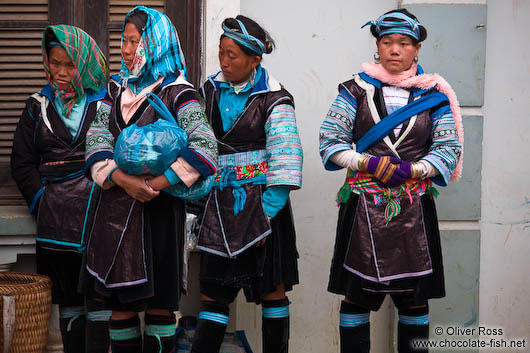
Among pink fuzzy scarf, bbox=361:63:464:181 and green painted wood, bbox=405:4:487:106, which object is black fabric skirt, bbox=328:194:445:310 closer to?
pink fuzzy scarf, bbox=361:63:464:181

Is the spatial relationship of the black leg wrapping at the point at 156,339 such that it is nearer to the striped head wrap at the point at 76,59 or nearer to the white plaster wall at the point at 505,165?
the striped head wrap at the point at 76,59

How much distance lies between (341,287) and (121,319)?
1079 millimetres

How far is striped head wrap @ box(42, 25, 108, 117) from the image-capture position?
392cm

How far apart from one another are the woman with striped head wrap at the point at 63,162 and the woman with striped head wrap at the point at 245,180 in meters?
0.67

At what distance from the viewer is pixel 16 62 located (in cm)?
459

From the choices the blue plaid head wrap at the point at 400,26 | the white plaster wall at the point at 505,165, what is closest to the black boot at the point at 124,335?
the blue plaid head wrap at the point at 400,26

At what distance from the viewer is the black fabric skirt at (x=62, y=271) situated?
3.98 metres

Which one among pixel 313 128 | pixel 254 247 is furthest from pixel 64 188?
pixel 313 128

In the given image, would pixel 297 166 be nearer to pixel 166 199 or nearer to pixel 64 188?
pixel 166 199

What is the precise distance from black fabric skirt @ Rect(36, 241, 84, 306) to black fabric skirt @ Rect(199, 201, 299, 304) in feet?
2.49

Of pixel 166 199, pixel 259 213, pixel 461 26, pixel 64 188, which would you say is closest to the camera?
pixel 166 199

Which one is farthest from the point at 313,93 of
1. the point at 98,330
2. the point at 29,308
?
the point at 29,308

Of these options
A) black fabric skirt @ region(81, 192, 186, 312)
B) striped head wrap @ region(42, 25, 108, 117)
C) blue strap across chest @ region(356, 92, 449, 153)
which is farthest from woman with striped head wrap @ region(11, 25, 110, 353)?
blue strap across chest @ region(356, 92, 449, 153)

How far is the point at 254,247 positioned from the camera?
368 cm
